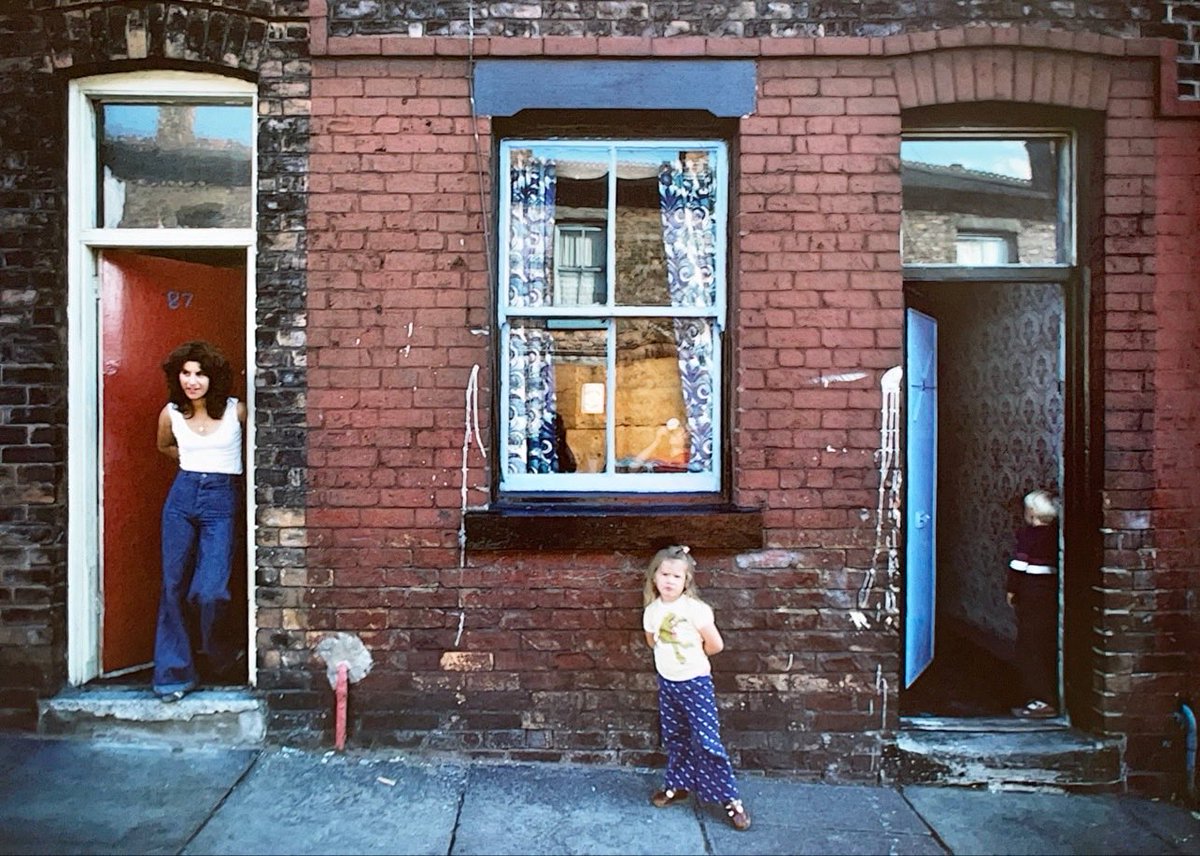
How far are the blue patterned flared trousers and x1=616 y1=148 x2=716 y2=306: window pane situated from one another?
192 centimetres

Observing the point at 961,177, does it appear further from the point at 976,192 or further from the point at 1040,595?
the point at 1040,595

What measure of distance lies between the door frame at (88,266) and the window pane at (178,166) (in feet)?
0.23

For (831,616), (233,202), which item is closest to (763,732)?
(831,616)

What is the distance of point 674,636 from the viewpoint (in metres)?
3.93

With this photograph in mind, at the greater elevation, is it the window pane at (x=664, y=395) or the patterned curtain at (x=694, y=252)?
the patterned curtain at (x=694, y=252)

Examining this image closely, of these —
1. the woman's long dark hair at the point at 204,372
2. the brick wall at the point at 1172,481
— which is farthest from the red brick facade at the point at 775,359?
the woman's long dark hair at the point at 204,372

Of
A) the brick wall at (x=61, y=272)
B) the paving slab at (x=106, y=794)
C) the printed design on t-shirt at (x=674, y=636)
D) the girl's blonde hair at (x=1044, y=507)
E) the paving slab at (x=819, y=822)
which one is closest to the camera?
the paving slab at (x=106, y=794)

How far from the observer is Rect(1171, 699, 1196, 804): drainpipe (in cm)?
429

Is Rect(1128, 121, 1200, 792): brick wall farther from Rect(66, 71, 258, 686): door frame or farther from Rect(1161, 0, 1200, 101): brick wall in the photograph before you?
Rect(66, 71, 258, 686): door frame

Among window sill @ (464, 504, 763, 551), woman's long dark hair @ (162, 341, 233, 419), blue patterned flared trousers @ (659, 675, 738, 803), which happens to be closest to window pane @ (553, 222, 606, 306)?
window sill @ (464, 504, 763, 551)

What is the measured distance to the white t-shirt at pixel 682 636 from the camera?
3.92 meters

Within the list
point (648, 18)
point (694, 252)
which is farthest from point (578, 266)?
point (648, 18)

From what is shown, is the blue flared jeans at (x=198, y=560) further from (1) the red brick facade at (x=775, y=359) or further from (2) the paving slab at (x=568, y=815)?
(2) the paving slab at (x=568, y=815)

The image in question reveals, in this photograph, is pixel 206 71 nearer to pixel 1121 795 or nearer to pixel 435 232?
→ pixel 435 232
